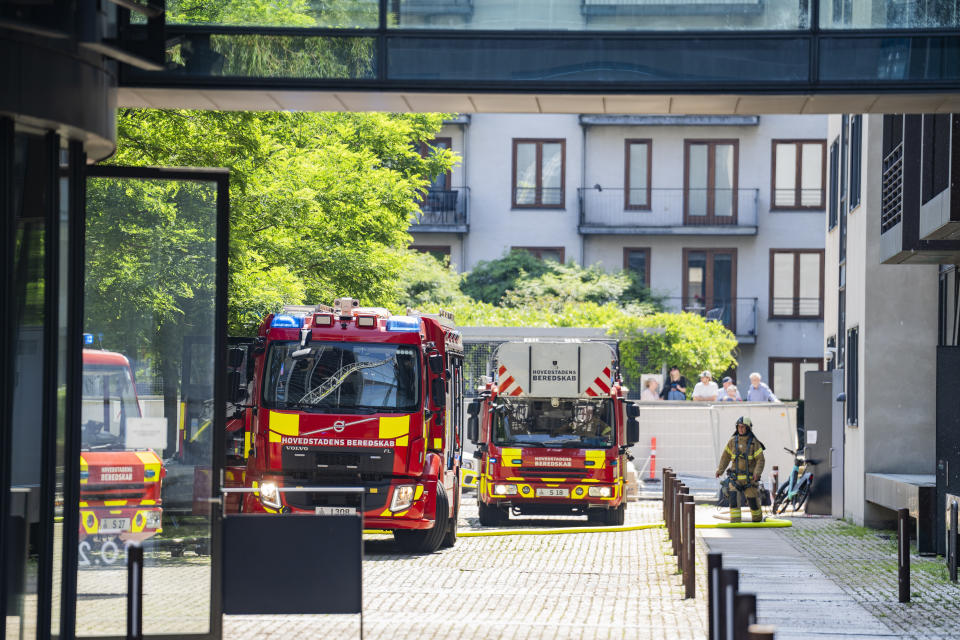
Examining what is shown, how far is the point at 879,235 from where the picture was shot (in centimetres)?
2298

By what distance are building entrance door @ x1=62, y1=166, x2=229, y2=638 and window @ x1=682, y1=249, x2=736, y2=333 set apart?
133ft

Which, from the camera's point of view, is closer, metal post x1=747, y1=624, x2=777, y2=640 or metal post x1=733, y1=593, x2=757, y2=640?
metal post x1=747, y1=624, x2=777, y2=640

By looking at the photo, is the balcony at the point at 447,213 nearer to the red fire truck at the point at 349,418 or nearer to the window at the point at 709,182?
the window at the point at 709,182

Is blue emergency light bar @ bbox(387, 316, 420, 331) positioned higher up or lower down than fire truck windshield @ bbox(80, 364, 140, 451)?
higher up

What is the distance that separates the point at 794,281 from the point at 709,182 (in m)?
4.20

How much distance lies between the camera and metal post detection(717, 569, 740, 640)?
7492mm

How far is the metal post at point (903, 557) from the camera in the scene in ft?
45.2

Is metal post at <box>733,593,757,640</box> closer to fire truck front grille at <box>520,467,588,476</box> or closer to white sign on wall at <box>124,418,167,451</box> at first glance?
white sign on wall at <box>124,418,167,451</box>

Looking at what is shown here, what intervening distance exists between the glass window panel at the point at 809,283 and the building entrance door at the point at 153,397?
136 feet

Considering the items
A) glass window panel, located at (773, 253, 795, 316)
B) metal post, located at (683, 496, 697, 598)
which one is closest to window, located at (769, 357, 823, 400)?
glass window panel, located at (773, 253, 795, 316)

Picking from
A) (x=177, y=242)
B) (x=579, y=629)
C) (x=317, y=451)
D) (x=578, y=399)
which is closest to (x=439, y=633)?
(x=579, y=629)

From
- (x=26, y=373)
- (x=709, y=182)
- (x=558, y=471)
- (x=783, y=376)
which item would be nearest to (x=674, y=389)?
(x=558, y=471)

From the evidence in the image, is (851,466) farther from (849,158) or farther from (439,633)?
(439,633)

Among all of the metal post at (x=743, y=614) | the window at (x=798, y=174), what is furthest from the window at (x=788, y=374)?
the metal post at (x=743, y=614)
